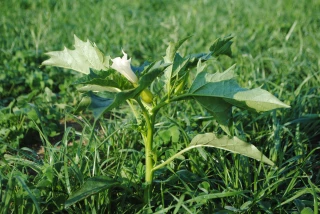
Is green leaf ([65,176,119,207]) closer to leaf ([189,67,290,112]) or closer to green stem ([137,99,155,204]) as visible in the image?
green stem ([137,99,155,204])

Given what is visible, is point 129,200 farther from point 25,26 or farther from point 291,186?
point 25,26

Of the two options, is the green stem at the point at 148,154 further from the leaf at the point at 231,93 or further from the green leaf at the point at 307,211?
the green leaf at the point at 307,211

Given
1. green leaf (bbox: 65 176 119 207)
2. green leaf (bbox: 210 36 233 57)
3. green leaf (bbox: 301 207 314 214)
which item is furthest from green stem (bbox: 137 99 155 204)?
green leaf (bbox: 301 207 314 214)

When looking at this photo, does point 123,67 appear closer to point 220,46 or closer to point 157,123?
point 220,46

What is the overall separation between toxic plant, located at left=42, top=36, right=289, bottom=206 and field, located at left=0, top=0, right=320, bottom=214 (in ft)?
0.32

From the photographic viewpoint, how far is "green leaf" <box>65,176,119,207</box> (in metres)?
1.38

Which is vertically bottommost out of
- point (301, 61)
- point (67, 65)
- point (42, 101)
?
point (301, 61)

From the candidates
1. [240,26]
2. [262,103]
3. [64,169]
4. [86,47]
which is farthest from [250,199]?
[240,26]

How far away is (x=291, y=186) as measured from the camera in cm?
166

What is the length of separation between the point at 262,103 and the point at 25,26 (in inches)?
116

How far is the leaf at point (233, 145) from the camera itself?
1.38 m

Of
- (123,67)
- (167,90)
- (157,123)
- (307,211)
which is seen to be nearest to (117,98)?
(123,67)

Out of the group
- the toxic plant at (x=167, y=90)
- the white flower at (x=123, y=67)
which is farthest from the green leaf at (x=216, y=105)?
the white flower at (x=123, y=67)

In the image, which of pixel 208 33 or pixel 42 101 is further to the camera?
pixel 208 33
